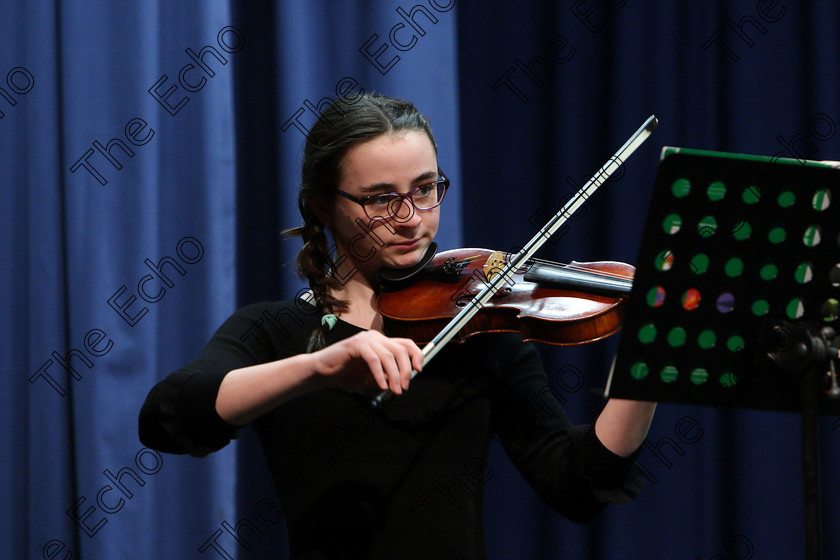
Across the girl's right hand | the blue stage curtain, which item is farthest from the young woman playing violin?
the blue stage curtain

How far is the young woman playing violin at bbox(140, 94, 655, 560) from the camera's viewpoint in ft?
3.04

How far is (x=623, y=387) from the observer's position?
70 centimetres

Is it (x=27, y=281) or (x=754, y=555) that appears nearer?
(x=27, y=281)

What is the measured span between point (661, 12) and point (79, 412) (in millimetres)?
1416

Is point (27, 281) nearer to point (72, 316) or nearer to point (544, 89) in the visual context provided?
point (72, 316)

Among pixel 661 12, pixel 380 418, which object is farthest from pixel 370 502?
pixel 661 12

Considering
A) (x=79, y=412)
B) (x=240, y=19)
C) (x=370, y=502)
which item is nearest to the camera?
(x=370, y=502)

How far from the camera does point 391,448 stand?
3.23 feet

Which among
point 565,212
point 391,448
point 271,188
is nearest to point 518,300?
point 565,212

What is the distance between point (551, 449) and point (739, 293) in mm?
391

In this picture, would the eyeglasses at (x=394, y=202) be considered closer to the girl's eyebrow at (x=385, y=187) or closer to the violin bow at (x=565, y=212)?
the girl's eyebrow at (x=385, y=187)

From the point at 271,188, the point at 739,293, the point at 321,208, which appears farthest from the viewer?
the point at 271,188

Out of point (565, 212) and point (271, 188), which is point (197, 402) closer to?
point (565, 212)

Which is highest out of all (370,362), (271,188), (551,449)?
(271,188)
